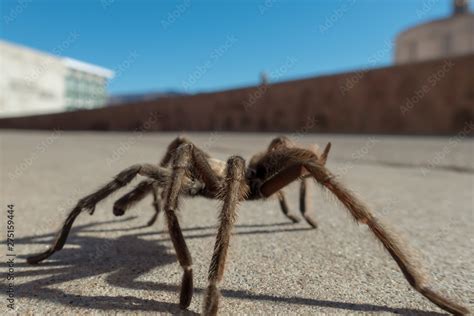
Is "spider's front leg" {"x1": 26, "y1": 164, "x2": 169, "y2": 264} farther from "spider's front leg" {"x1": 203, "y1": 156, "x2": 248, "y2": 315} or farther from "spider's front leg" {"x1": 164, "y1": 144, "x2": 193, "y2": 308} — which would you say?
"spider's front leg" {"x1": 203, "y1": 156, "x2": 248, "y2": 315}

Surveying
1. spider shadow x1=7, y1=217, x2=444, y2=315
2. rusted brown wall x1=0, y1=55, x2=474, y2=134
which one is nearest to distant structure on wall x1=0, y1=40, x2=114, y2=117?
rusted brown wall x1=0, y1=55, x2=474, y2=134

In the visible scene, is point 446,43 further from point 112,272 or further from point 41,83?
point 41,83

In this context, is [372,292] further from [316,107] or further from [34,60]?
[34,60]

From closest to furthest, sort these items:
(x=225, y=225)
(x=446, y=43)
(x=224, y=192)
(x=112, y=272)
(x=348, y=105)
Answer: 1. (x=225, y=225)
2. (x=224, y=192)
3. (x=112, y=272)
4. (x=348, y=105)
5. (x=446, y=43)

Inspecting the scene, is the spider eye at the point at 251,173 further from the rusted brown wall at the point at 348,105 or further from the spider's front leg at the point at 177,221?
the rusted brown wall at the point at 348,105

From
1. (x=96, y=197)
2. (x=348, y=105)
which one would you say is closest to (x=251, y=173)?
(x=96, y=197)

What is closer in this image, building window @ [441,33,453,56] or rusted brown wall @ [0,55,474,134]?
rusted brown wall @ [0,55,474,134]

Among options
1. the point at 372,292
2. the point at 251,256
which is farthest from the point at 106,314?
the point at 372,292
